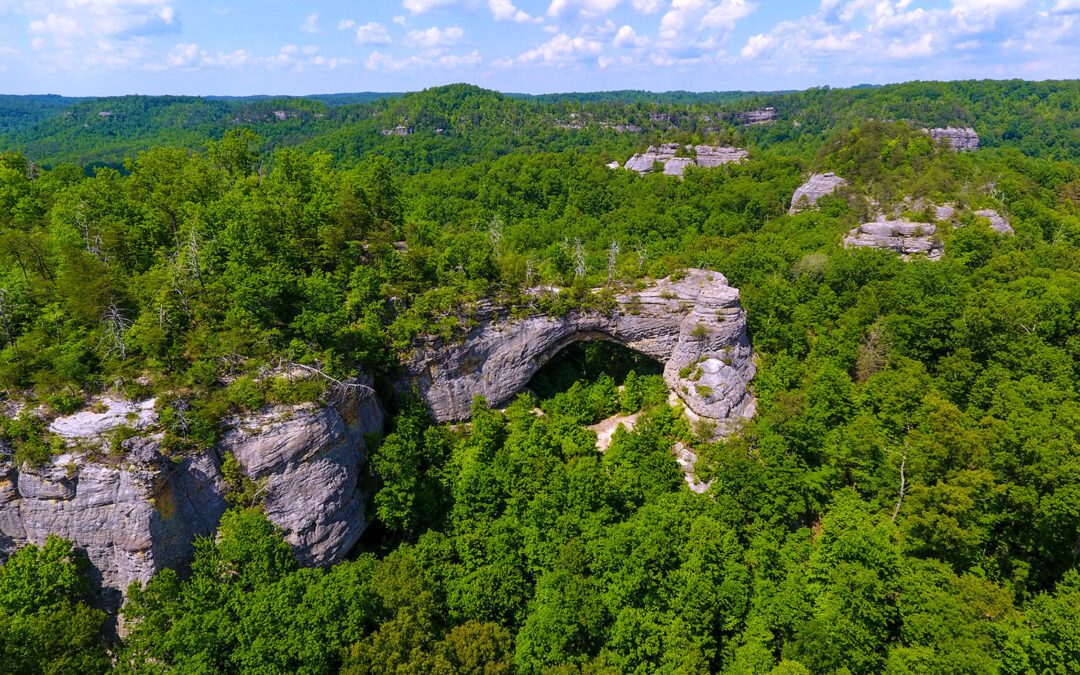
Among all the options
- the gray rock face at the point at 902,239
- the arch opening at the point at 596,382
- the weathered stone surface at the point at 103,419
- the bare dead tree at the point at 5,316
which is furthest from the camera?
the gray rock face at the point at 902,239

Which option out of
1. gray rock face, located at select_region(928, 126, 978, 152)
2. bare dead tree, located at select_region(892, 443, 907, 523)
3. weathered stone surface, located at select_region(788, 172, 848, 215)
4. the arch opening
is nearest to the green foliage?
the arch opening

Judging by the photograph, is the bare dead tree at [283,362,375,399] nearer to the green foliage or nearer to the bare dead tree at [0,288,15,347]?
the green foliage

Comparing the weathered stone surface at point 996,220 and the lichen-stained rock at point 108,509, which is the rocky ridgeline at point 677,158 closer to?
the weathered stone surface at point 996,220

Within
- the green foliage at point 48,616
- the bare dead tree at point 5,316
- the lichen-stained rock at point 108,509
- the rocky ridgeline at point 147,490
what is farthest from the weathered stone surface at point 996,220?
the bare dead tree at point 5,316

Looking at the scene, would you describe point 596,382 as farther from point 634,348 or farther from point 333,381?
point 333,381

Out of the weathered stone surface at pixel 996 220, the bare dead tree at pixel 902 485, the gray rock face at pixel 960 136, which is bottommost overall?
the bare dead tree at pixel 902 485

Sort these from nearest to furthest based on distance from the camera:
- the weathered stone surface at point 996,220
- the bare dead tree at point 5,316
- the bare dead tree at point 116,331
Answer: the bare dead tree at point 116,331, the bare dead tree at point 5,316, the weathered stone surface at point 996,220

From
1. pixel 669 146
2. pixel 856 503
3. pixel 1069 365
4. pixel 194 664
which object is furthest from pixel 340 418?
pixel 669 146
